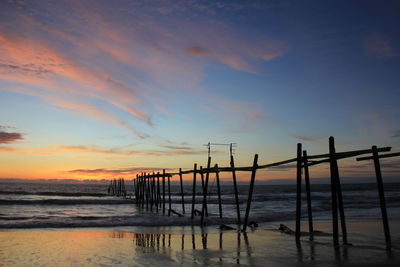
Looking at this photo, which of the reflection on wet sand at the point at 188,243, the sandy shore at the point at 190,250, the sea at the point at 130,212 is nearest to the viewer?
the sandy shore at the point at 190,250

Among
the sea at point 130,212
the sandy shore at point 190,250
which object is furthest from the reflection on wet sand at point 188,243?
the sea at point 130,212

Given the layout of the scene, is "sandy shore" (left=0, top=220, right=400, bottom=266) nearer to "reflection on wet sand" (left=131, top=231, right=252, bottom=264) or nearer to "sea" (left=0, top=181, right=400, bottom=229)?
"reflection on wet sand" (left=131, top=231, right=252, bottom=264)

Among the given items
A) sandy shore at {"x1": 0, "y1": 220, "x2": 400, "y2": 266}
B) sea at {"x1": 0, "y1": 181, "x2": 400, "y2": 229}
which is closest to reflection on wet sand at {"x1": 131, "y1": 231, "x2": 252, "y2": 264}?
sandy shore at {"x1": 0, "y1": 220, "x2": 400, "y2": 266}

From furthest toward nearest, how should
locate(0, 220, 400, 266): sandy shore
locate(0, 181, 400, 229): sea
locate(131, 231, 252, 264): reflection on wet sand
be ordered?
locate(0, 181, 400, 229): sea, locate(131, 231, 252, 264): reflection on wet sand, locate(0, 220, 400, 266): sandy shore

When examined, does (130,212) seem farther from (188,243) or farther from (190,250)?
(190,250)

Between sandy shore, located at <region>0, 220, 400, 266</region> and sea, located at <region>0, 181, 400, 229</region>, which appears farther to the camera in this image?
sea, located at <region>0, 181, 400, 229</region>

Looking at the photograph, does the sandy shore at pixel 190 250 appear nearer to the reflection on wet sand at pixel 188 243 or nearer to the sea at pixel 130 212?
the reflection on wet sand at pixel 188 243

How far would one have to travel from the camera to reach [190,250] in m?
10.5

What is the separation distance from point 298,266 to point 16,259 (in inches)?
286

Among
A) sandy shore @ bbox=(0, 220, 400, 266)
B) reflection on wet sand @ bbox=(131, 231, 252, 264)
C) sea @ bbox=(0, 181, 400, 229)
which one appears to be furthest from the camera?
sea @ bbox=(0, 181, 400, 229)

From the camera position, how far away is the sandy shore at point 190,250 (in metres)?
8.70

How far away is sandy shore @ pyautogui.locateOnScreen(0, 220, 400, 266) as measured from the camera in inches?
342

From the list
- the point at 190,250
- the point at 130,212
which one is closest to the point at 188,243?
the point at 190,250

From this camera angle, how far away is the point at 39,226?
17.5 meters
